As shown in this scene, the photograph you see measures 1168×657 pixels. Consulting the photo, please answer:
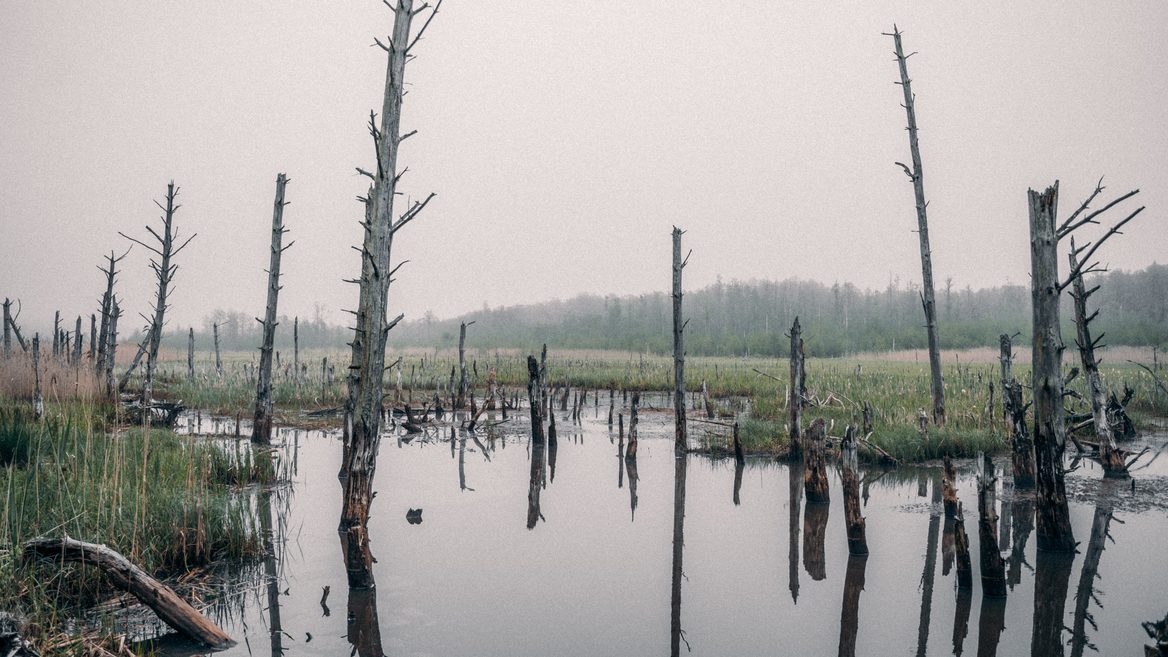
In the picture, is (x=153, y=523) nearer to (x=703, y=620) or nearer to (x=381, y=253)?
(x=381, y=253)

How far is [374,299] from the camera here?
624 centimetres

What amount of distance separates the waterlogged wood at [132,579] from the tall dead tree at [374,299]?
1405mm

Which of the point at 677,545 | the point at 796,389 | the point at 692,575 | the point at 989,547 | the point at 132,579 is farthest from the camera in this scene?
the point at 796,389

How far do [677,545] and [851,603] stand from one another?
229 centimetres

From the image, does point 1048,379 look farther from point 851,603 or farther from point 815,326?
point 815,326

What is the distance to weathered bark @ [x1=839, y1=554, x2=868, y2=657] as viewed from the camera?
5289 millimetres

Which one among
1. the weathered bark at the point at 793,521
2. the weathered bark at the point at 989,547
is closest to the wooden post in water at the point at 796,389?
the weathered bark at the point at 793,521

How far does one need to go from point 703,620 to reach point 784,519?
138 inches

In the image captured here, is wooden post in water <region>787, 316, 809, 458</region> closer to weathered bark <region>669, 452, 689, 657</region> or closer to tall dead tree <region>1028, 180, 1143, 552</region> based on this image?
weathered bark <region>669, 452, 689, 657</region>

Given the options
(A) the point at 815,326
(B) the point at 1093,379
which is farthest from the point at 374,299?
(A) the point at 815,326

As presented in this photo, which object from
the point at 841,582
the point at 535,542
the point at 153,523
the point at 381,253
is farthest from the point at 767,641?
the point at 153,523

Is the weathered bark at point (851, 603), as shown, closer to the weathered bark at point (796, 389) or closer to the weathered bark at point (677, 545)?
the weathered bark at point (677, 545)

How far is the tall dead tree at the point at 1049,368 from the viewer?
661cm

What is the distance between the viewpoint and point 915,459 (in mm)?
12367
